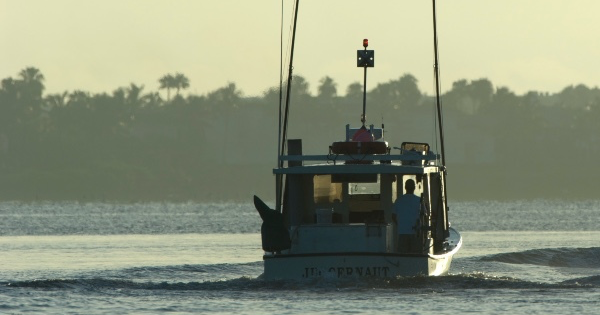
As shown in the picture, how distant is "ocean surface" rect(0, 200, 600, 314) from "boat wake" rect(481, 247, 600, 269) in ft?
0.15

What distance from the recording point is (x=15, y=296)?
3550 cm

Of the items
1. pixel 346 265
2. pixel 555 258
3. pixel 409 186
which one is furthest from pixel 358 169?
pixel 555 258

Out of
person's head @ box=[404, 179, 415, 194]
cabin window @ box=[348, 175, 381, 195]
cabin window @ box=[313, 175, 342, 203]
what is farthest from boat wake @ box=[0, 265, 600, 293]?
cabin window @ box=[348, 175, 381, 195]

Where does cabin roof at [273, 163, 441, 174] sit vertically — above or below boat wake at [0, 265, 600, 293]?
above

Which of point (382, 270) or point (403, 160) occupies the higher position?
point (403, 160)

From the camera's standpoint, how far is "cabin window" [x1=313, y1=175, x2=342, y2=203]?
36.4 metres

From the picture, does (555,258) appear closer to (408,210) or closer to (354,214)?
(354,214)

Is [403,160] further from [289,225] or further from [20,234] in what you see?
[20,234]

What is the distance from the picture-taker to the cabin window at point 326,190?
119 ft

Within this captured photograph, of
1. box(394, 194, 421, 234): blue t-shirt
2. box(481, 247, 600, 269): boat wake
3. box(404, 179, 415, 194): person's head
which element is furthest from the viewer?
box(481, 247, 600, 269): boat wake

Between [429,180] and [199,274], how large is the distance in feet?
28.8

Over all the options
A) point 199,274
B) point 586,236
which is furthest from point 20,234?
point 199,274

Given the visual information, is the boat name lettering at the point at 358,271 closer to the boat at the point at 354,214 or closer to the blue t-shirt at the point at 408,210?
the boat at the point at 354,214

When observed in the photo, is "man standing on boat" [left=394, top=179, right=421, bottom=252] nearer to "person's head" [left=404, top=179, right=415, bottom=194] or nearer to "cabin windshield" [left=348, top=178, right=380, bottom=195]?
"person's head" [left=404, top=179, right=415, bottom=194]
